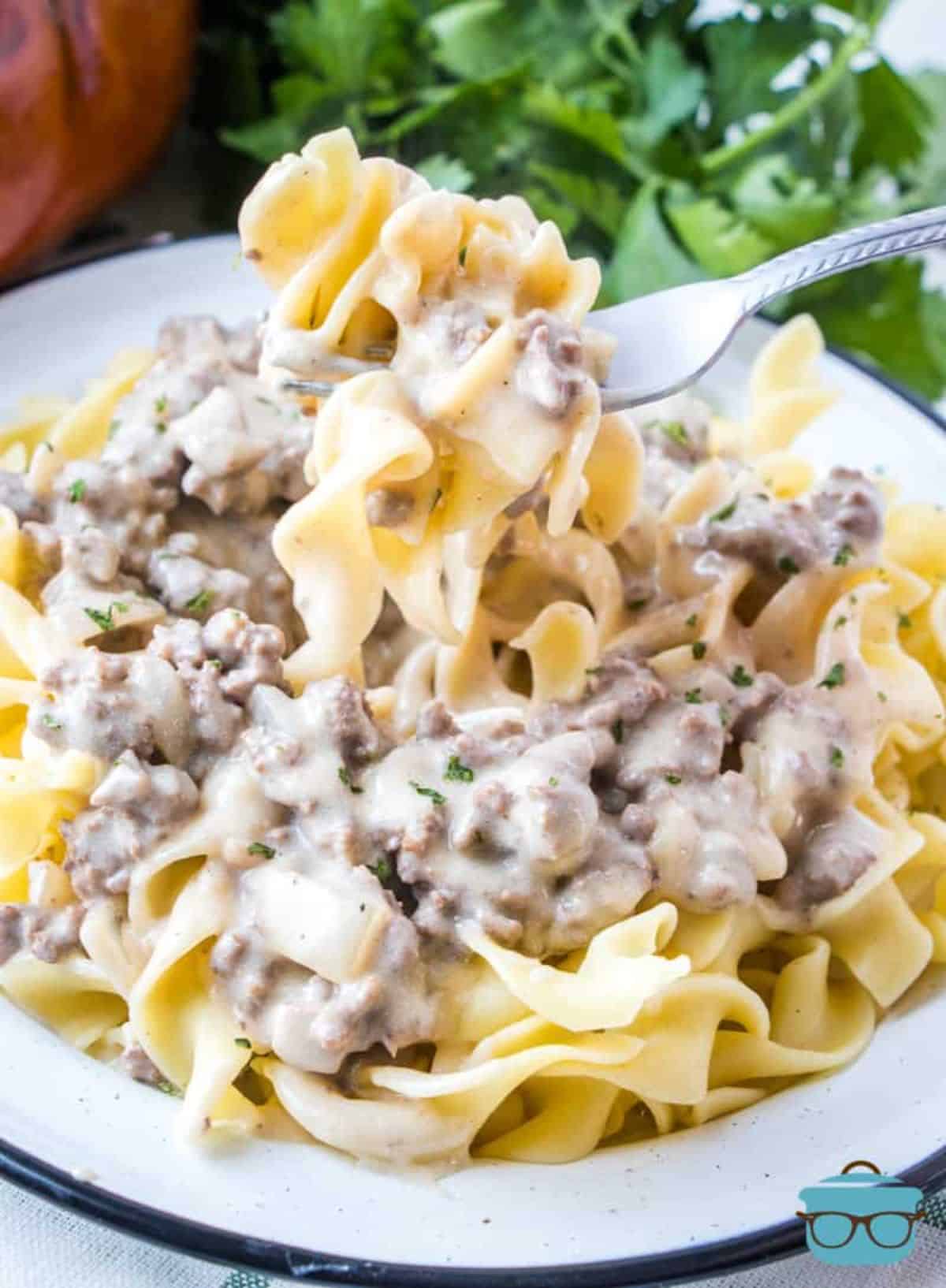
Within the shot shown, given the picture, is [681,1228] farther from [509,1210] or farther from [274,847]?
[274,847]

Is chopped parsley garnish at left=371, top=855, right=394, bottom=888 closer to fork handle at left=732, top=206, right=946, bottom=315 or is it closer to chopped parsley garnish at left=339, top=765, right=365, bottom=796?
chopped parsley garnish at left=339, top=765, right=365, bottom=796

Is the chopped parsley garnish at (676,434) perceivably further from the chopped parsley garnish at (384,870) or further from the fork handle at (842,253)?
the chopped parsley garnish at (384,870)

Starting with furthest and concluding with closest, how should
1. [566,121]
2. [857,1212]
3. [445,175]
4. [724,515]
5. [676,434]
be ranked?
[566,121] → [445,175] → [676,434] → [724,515] → [857,1212]

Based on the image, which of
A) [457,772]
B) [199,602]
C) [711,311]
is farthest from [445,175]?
[457,772]

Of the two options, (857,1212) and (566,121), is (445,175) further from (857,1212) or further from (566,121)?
(857,1212)

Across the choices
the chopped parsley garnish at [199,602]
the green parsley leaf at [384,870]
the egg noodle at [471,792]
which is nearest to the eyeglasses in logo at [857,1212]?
the egg noodle at [471,792]

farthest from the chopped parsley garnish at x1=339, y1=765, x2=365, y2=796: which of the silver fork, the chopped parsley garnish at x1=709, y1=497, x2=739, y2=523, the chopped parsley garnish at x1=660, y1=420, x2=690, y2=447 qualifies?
the chopped parsley garnish at x1=660, y1=420, x2=690, y2=447
